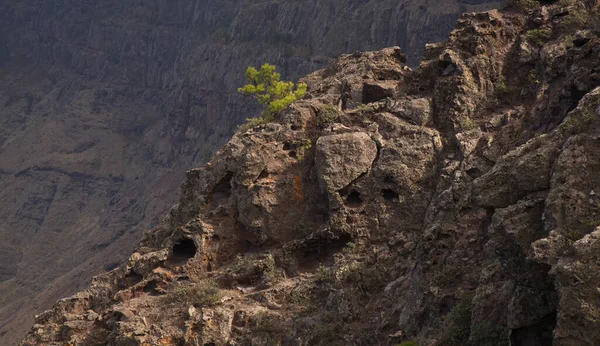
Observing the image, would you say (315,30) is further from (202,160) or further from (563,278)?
(563,278)

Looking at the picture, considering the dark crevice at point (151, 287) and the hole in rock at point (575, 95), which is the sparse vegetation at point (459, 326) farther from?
the dark crevice at point (151, 287)

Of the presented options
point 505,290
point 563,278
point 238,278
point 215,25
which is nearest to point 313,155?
point 238,278

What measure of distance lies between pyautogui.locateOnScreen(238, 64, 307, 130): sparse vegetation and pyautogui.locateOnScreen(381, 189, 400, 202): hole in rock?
7.38 meters

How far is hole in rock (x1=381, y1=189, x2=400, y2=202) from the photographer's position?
2870 centimetres

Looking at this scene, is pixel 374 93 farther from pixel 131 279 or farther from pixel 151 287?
pixel 131 279

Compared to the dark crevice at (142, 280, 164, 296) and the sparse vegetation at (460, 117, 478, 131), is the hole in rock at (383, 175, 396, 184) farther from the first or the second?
the dark crevice at (142, 280, 164, 296)

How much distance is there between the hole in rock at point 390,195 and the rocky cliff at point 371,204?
92 mm

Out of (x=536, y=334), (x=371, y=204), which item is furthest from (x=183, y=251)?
(x=536, y=334)

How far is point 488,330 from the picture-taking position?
19.5 metres

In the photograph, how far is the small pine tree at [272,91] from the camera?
3559 centimetres

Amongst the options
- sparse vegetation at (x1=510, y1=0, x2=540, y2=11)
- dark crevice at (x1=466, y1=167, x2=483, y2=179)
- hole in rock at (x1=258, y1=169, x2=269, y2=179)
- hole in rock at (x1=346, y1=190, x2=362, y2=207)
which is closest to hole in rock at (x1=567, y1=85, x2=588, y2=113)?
→ dark crevice at (x1=466, y1=167, x2=483, y2=179)

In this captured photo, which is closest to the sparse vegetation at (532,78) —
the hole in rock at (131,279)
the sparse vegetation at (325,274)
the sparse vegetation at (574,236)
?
the sparse vegetation at (325,274)

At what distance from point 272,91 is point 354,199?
11813mm

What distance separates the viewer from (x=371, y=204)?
28.7m
